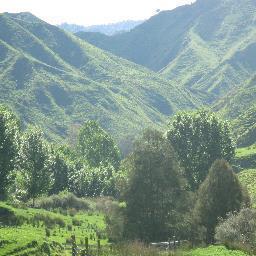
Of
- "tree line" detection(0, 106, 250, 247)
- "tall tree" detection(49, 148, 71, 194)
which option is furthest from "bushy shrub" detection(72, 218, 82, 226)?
"tall tree" detection(49, 148, 71, 194)

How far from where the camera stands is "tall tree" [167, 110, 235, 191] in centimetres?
7694

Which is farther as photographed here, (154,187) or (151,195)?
(154,187)

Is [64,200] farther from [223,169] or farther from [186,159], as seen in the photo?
[223,169]

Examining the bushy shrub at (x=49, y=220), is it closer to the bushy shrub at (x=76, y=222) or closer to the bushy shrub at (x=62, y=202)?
the bushy shrub at (x=76, y=222)

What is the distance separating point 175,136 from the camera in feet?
269

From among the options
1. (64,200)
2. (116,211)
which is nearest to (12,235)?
(116,211)

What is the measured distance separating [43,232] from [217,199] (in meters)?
19.2

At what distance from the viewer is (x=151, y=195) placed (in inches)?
2259

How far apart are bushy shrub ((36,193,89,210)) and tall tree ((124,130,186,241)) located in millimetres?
17987

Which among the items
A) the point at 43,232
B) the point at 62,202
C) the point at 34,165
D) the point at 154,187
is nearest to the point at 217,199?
the point at 154,187

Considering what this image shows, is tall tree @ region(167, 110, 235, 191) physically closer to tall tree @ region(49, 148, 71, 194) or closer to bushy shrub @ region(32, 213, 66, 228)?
tall tree @ region(49, 148, 71, 194)

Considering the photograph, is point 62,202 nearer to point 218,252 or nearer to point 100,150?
point 218,252

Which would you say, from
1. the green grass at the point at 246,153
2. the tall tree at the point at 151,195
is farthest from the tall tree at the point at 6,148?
the green grass at the point at 246,153

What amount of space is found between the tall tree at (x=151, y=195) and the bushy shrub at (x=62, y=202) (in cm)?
1799
